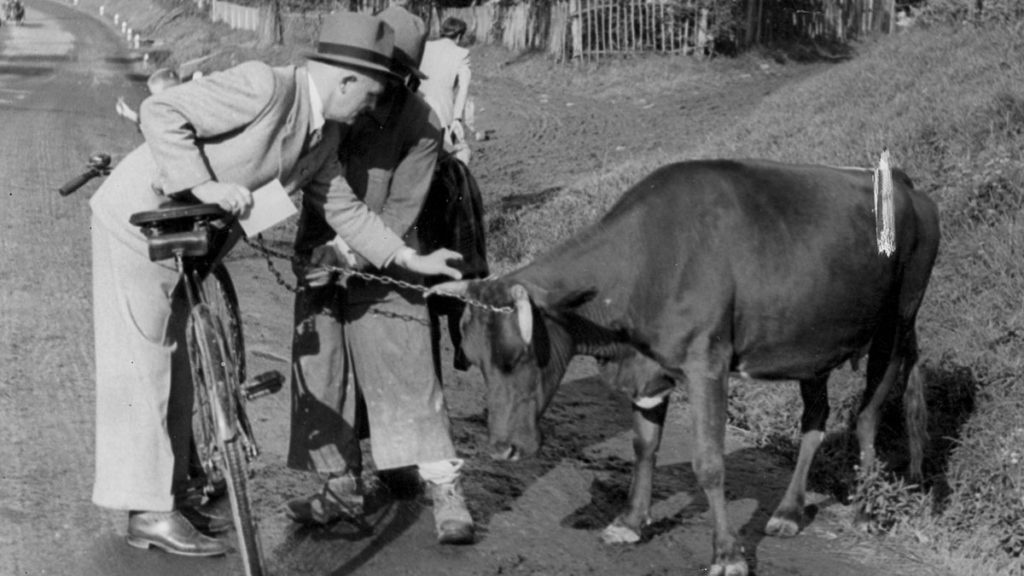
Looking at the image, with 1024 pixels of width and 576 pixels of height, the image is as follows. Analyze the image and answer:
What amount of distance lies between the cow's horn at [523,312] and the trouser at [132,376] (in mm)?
1254

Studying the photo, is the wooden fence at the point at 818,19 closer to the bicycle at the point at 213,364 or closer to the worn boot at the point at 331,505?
the worn boot at the point at 331,505

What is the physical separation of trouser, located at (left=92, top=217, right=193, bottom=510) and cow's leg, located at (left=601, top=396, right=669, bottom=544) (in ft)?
5.95

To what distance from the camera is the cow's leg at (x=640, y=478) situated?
5.73 m

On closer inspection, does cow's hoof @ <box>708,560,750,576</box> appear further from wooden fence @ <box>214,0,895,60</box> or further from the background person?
wooden fence @ <box>214,0,895,60</box>

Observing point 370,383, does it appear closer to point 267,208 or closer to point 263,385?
point 263,385

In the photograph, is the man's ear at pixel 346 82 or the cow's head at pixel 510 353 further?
the cow's head at pixel 510 353

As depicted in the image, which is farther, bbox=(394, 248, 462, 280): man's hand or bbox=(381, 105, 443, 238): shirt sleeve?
bbox=(381, 105, 443, 238): shirt sleeve

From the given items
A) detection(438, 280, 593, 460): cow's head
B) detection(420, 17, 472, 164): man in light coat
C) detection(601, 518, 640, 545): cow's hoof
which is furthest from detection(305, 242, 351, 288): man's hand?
detection(420, 17, 472, 164): man in light coat

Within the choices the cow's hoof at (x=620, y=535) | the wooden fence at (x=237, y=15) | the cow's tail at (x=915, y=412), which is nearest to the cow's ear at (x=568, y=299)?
the cow's hoof at (x=620, y=535)

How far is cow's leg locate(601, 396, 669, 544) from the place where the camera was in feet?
18.8

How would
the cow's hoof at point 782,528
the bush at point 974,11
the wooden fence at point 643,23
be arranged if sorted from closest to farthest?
the cow's hoof at point 782,528 < the bush at point 974,11 < the wooden fence at point 643,23

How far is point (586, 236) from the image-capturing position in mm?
5617

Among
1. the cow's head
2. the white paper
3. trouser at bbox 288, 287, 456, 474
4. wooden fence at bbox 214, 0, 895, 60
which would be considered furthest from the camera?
wooden fence at bbox 214, 0, 895, 60

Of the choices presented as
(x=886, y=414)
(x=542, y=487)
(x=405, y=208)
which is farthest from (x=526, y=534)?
(x=886, y=414)
